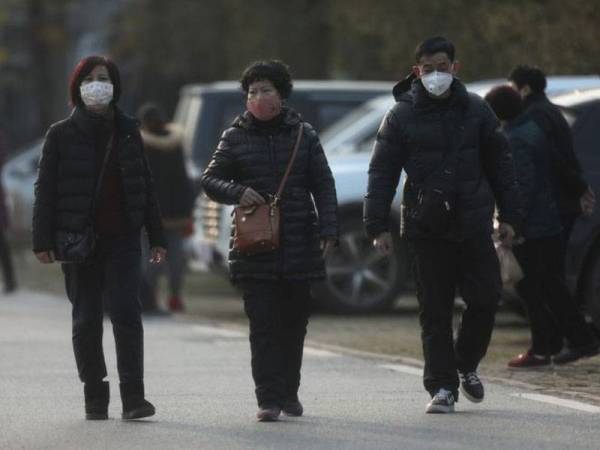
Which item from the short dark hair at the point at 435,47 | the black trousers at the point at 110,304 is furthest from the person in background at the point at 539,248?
the black trousers at the point at 110,304

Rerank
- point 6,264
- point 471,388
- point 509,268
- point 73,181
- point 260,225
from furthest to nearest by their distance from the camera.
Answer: point 6,264 < point 509,268 < point 471,388 < point 73,181 < point 260,225

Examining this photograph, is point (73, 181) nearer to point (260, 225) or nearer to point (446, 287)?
point (260, 225)

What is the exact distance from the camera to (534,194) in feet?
42.4

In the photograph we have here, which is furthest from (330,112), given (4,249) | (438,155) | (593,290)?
(438,155)

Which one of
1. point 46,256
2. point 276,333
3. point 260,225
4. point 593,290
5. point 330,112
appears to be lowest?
point 593,290

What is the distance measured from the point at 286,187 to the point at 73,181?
0.96m

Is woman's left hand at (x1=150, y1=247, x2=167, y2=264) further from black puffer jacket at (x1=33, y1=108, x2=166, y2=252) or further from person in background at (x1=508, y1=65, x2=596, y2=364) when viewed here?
person in background at (x1=508, y1=65, x2=596, y2=364)

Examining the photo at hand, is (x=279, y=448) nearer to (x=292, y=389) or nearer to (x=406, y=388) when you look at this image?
(x=292, y=389)

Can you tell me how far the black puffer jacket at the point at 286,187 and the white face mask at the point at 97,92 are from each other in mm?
567

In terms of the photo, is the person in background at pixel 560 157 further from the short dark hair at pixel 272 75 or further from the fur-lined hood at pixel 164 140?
the fur-lined hood at pixel 164 140

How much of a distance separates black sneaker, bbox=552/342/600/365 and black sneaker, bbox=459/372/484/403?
98.2 inches

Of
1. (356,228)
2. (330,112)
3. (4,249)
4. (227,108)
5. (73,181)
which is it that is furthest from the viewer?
(4,249)

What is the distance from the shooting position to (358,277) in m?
18.7

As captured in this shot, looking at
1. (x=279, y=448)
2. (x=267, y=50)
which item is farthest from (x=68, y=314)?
(x=267, y=50)
